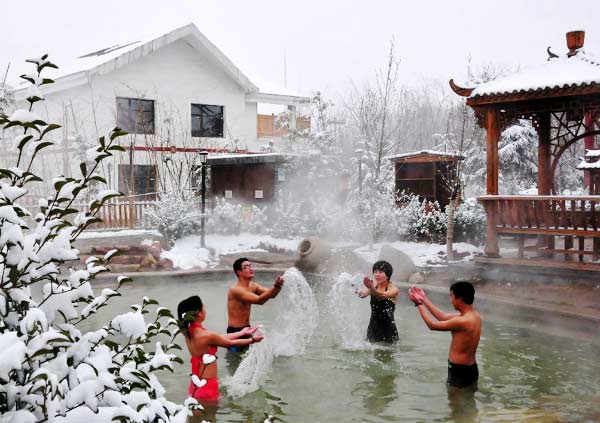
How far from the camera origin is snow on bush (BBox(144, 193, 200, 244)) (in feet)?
54.2

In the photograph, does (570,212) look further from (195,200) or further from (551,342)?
(195,200)

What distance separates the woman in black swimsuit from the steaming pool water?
0.59ft

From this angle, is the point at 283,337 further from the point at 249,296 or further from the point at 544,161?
the point at 544,161

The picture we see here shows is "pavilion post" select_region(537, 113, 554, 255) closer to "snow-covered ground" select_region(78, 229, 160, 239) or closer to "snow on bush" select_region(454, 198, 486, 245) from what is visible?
"snow on bush" select_region(454, 198, 486, 245)

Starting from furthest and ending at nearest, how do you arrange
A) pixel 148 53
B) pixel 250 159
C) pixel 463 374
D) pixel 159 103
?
pixel 159 103 → pixel 148 53 → pixel 250 159 → pixel 463 374

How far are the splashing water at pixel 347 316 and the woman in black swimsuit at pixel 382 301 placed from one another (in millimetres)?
169

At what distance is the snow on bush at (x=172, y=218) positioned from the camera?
16531 millimetres

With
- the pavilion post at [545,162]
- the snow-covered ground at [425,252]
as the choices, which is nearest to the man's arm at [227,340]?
the snow-covered ground at [425,252]

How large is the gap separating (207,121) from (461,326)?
22088 millimetres

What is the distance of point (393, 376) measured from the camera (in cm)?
719

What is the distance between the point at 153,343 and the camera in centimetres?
866

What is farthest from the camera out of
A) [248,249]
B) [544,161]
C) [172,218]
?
[172,218]

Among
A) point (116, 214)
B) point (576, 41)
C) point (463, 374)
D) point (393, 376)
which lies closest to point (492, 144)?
point (576, 41)

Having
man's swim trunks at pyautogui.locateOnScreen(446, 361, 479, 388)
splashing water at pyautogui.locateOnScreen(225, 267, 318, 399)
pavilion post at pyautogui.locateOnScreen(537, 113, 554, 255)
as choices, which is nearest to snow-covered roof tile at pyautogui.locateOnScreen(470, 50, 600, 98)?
pavilion post at pyautogui.locateOnScreen(537, 113, 554, 255)
